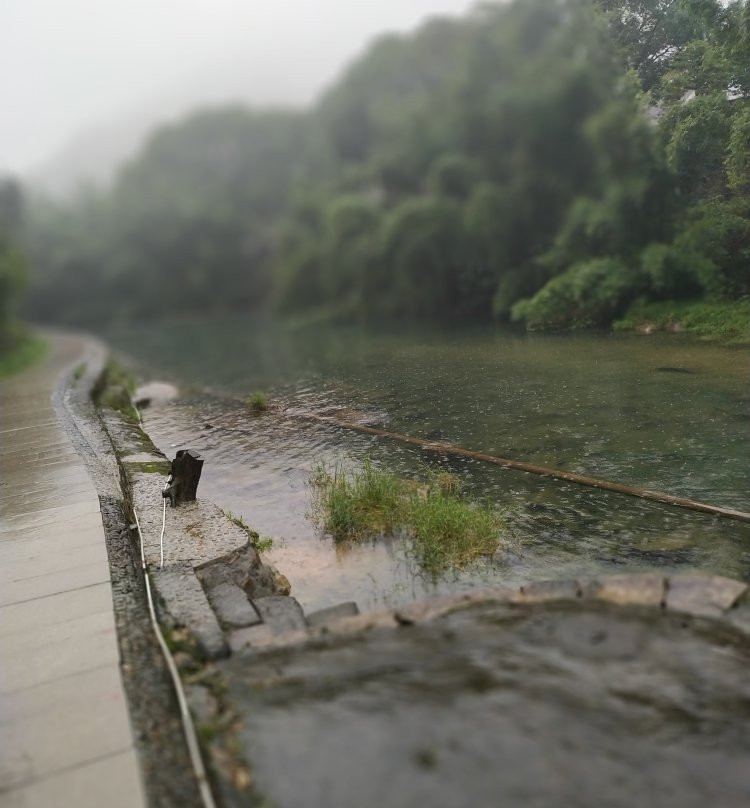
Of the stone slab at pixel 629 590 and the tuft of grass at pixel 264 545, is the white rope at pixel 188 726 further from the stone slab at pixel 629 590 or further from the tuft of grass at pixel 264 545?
the stone slab at pixel 629 590

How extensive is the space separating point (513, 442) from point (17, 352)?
21.5m

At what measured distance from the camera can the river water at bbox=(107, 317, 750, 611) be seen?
5.20 meters

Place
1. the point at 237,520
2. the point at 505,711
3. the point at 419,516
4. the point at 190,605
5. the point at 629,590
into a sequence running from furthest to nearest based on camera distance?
→ 1. the point at 237,520
2. the point at 419,516
3. the point at 190,605
4. the point at 629,590
5. the point at 505,711

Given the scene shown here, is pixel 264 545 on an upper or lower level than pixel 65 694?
lower

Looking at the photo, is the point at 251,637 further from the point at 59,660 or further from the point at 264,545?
the point at 264,545

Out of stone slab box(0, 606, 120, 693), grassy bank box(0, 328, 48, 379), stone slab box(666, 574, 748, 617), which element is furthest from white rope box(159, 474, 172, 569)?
grassy bank box(0, 328, 48, 379)

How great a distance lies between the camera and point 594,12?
41.1 ft

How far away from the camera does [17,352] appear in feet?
80.2

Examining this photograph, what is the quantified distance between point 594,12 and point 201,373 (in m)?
11.9

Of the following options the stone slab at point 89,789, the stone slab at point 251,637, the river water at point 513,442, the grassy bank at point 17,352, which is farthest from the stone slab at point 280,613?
the grassy bank at point 17,352

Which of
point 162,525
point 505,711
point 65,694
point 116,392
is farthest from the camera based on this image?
point 116,392

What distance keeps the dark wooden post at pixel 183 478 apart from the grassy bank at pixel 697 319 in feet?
29.5

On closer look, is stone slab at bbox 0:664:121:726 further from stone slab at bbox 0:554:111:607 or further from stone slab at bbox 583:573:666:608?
stone slab at bbox 583:573:666:608

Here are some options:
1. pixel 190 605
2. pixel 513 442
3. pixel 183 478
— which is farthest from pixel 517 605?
pixel 513 442
